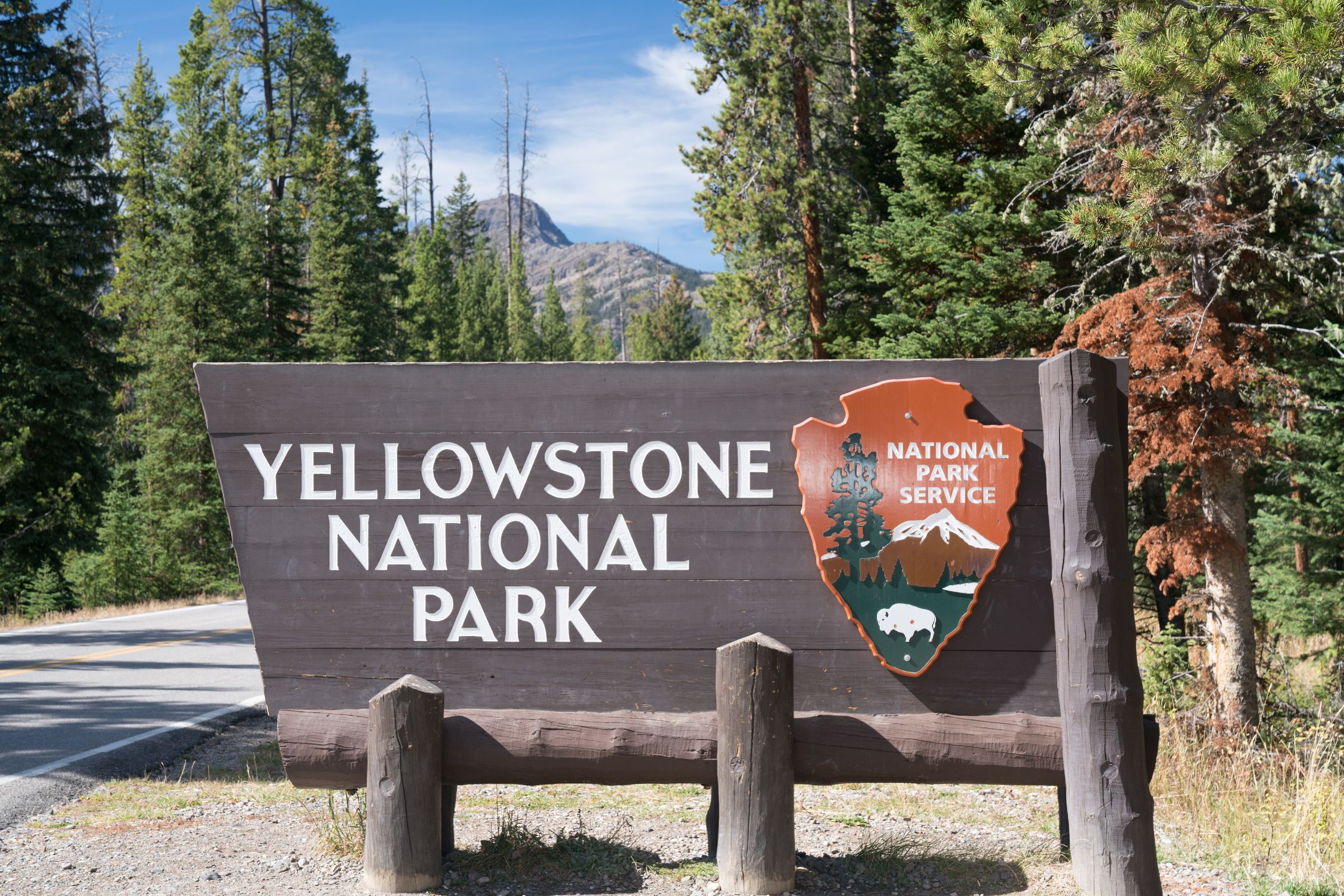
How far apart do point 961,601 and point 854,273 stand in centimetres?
1662

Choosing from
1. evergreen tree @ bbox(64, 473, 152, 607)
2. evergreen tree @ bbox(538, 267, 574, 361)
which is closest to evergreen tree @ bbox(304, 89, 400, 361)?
evergreen tree @ bbox(64, 473, 152, 607)

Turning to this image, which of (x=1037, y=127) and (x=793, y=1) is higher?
(x=793, y=1)

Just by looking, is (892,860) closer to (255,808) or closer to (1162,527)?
(255,808)

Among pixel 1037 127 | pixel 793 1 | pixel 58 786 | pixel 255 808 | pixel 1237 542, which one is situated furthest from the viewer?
pixel 793 1

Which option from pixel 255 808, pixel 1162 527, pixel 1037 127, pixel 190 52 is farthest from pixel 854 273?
pixel 190 52

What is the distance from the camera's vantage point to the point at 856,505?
396 cm

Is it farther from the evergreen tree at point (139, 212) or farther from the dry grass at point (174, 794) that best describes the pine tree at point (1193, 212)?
the evergreen tree at point (139, 212)

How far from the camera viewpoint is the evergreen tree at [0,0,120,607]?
19.9 meters

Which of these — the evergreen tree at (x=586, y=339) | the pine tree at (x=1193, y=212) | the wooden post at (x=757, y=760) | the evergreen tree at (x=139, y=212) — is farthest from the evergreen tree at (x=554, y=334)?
the wooden post at (x=757, y=760)

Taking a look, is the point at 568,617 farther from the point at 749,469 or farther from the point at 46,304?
the point at 46,304

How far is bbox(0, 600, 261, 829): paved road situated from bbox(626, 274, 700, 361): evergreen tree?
6057cm

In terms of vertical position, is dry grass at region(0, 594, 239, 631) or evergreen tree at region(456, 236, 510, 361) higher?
evergreen tree at region(456, 236, 510, 361)

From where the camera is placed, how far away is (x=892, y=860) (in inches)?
170

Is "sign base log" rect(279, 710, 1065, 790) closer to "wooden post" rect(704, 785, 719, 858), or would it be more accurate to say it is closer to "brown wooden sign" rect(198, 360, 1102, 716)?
"brown wooden sign" rect(198, 360, 1102, 716)
